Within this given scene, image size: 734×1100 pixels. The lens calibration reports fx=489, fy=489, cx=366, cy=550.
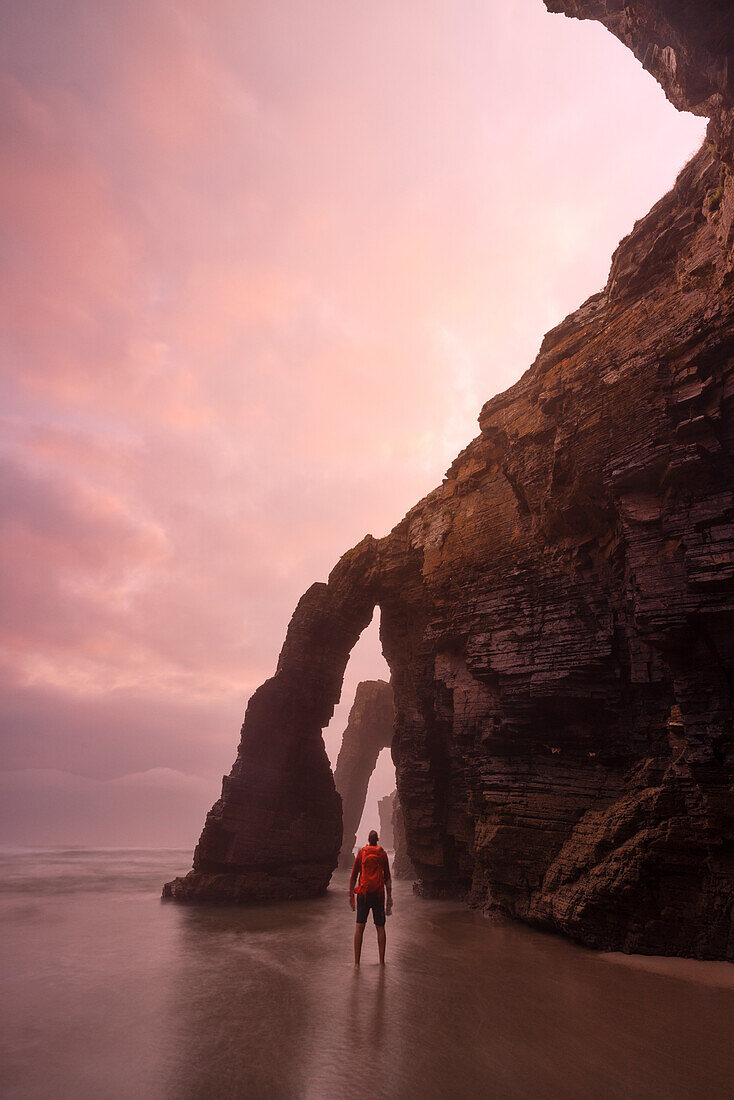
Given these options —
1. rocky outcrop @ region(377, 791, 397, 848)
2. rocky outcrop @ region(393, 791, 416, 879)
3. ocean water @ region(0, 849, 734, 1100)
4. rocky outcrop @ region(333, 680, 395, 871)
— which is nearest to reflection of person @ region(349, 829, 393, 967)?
ocean water @ region(0, 849, 734, 1100)

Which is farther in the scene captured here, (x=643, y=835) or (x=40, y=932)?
(x=40, y=932)

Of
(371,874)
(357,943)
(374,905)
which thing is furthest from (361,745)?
(371,874)

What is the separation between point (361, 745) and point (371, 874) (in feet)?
123

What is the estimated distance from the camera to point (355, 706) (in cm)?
Result: 4700

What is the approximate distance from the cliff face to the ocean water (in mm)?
2049

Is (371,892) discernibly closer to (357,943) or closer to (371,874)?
(371,874)

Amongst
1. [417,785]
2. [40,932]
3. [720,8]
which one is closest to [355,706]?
[417,785]

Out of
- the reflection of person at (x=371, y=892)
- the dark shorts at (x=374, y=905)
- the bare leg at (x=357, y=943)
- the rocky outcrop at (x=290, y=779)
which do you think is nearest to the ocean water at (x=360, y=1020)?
the bare leg at (x=357, y=943)

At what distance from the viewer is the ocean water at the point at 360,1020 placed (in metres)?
5.21

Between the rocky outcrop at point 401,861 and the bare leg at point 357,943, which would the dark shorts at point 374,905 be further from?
the rocky outcrop at point 401,861

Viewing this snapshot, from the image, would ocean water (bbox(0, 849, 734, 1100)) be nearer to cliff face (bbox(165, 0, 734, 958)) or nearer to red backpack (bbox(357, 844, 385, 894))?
red backpack (bbox(357, 844, 385, 894))

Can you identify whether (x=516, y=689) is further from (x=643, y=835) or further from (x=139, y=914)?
(x=139, y=914)

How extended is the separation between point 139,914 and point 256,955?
8854 millimetres

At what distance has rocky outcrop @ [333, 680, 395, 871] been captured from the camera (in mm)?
45281
